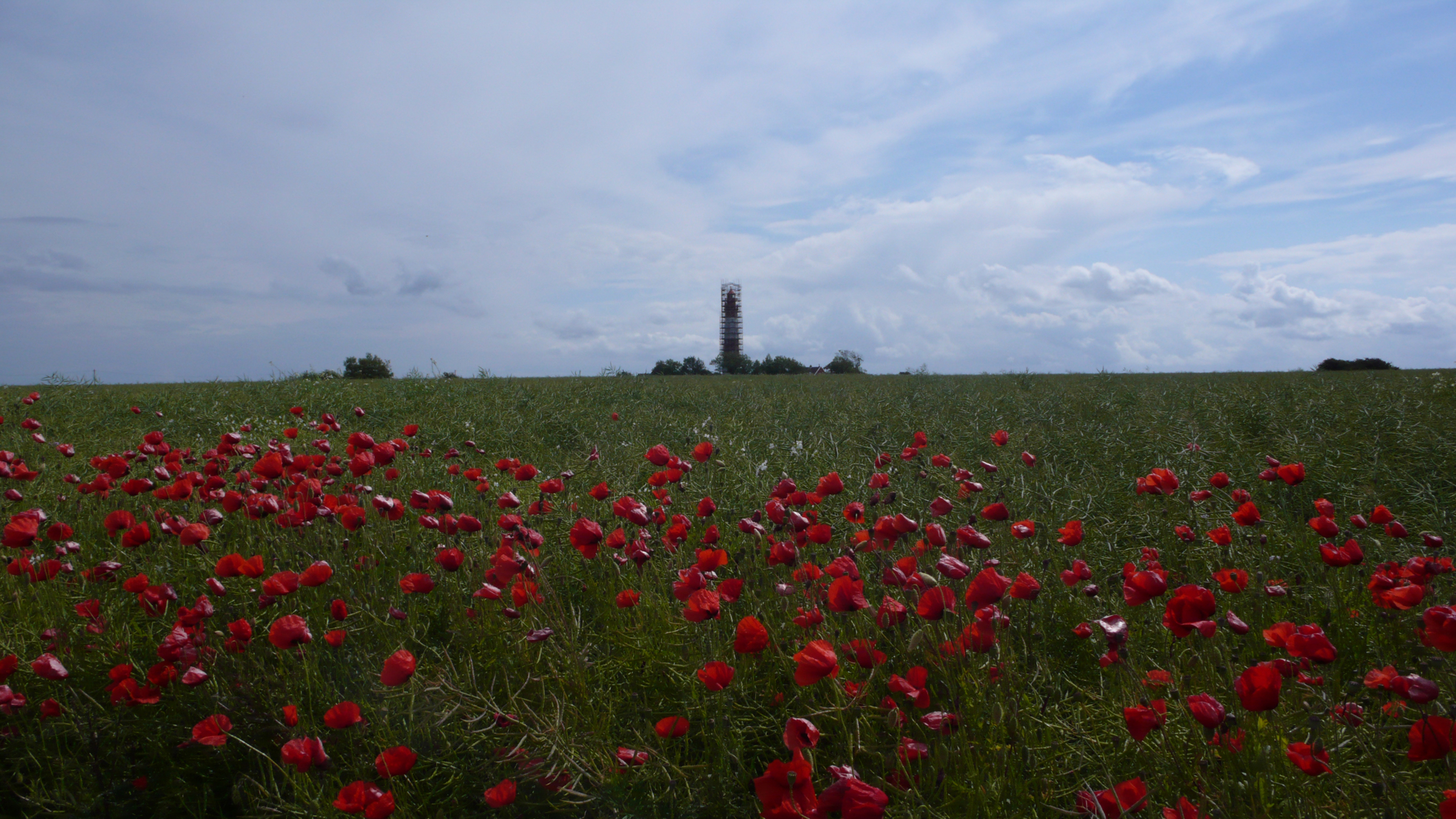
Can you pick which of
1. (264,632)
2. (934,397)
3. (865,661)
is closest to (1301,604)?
(865,661)

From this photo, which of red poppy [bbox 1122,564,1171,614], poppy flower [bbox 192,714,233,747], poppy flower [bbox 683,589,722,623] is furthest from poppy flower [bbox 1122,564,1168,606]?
poppy flower [bbox 192,714,233,747]

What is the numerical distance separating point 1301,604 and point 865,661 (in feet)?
8.14

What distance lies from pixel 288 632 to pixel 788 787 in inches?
57.6

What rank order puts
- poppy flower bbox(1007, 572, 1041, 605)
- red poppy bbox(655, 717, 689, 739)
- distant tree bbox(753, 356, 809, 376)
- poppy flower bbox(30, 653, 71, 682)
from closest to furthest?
1. red poppy bbox(655, 717, 689, 739)
2. poppy flower bbox(1007, 572, 1041, 605)
3. poppy flower bbox(30, 653, 71, 682)
4. distant tree bbox(753, 356, 809, 376)

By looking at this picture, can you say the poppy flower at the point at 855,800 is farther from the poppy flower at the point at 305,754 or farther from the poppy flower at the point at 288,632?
the poppy flower at the point at 288,632

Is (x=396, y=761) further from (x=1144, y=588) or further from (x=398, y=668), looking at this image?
(x=1144, y=588)

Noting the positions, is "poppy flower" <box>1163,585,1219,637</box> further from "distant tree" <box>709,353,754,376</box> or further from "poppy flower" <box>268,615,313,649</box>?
"distant tree" <box>709,353,754,376</box>

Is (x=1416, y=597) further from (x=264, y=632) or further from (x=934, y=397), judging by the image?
(x=934, y=397)

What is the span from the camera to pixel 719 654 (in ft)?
7.00

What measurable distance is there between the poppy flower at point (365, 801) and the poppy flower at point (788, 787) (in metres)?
0.89

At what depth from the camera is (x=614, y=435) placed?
7.17 meters

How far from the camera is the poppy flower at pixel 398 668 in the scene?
5.65 ft

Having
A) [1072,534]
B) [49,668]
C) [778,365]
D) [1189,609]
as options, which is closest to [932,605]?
[1189,609]

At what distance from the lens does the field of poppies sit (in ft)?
5.44
